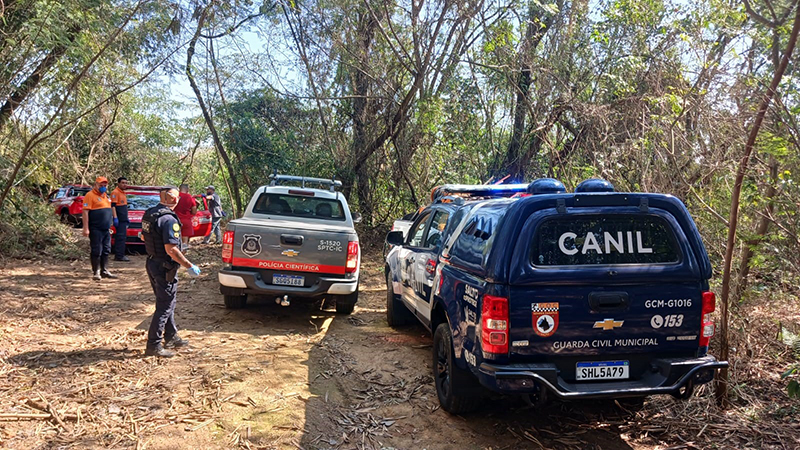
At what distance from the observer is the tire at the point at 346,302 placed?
7562 mm

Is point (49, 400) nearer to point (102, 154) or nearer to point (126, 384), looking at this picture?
point (126, 384)

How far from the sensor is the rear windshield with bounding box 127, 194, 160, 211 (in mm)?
12726

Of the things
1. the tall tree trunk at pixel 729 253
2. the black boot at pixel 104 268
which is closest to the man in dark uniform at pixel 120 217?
the black boot at pixel 104 268

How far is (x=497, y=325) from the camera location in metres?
3.52

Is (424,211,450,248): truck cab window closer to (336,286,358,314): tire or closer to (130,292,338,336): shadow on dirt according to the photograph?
(336,286,358,314): tire

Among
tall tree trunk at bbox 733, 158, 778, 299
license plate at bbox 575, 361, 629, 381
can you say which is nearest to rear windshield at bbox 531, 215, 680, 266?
license plate at bbox 575, 361, 629, 381

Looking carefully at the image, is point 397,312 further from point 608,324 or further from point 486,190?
point 608,324

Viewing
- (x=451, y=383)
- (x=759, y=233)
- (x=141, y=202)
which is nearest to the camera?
(x=451, y=383)

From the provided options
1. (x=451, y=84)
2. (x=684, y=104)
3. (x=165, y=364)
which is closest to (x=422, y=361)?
(x=165, y=364)

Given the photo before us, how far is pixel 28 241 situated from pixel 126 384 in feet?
30.4

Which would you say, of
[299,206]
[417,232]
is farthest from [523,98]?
[417,232]

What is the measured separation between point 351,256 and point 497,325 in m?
3.80

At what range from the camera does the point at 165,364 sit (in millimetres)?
5449

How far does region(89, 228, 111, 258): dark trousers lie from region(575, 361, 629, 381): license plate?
894 centimetres
